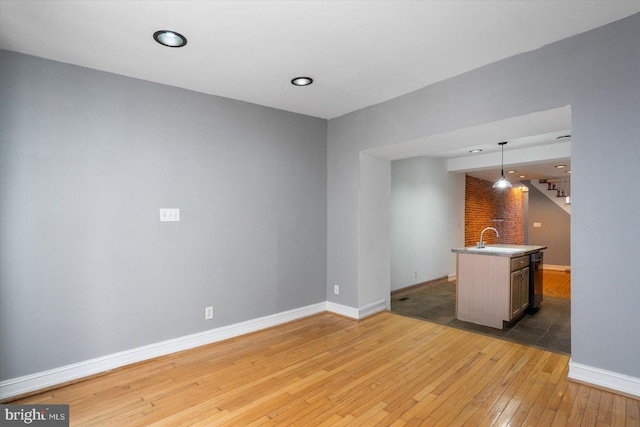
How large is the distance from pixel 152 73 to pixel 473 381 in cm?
379

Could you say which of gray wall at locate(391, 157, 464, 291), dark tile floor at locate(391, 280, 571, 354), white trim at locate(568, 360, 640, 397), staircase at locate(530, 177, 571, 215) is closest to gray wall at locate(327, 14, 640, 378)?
white trim at locate(568, 360, 640, 397)

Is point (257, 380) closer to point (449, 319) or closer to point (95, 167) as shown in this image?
point (95, 167)

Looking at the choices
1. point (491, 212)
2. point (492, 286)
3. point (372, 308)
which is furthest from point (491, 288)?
point (491, 212)

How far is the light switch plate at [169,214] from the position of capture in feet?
10.1

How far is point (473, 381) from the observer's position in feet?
8.36

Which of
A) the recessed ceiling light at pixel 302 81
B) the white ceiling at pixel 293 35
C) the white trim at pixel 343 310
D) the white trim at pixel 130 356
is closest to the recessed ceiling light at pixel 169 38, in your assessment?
the white ceiling at pixel 293 35

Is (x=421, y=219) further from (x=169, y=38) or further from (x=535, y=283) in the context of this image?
(x=169, y=38)

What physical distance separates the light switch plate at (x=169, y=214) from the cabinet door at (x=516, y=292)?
12.4 feet

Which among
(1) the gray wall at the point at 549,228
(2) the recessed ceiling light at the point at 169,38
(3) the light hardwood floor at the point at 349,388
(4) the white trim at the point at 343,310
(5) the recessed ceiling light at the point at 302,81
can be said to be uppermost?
(5) the recessed ceiling light at the point at 302,81

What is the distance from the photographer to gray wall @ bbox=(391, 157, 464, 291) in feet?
18.3

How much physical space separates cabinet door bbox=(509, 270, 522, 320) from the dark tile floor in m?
0.20

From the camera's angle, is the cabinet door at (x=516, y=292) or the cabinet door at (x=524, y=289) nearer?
the cabinet door at (x=516, y=292)

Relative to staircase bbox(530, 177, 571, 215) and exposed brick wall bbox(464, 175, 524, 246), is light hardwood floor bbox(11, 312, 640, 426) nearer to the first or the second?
exposed brick wall bbox(464, 175, 524, 246)

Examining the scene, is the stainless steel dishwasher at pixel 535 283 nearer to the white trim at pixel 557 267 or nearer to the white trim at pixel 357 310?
the white trim at pixel 357 310
